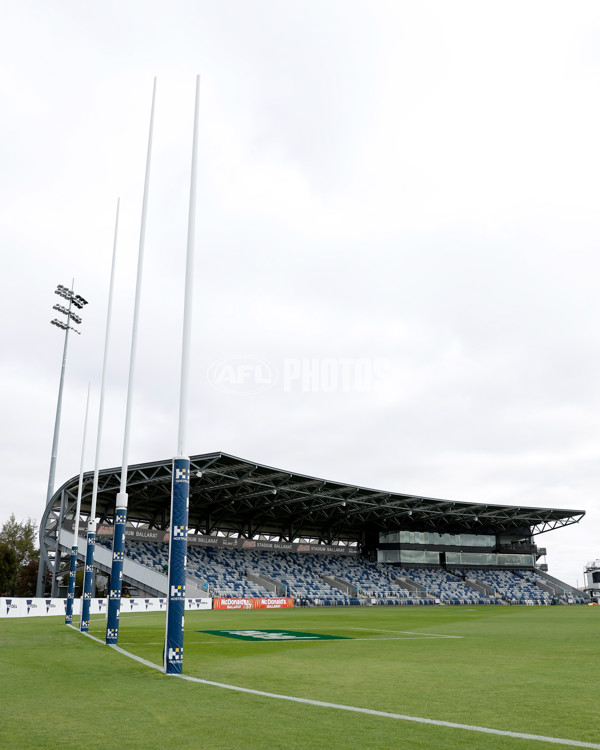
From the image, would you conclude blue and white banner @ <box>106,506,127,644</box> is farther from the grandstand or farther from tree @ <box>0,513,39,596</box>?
tree @ <box>0,513,39,596</box>

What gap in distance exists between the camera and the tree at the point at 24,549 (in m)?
93.8

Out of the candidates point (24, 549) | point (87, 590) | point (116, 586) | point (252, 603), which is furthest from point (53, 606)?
point (24, 549)

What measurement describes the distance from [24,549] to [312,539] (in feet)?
152

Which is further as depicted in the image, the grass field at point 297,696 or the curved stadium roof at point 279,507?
the curved stadium roof at point 279,507

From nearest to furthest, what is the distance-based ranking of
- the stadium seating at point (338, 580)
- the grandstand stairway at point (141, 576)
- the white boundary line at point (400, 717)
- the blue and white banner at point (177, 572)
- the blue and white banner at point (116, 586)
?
1. the white boundary line at point (400, 717)
2. the blue and white banner at point (177, 572)
3. the blue and white banner at point (116, 586)
4. the grandstand stairway at point (141, 576)
5. the stadium seating at point (338, 580)

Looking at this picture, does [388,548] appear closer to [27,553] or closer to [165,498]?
[165,498]

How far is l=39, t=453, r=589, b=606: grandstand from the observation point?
6319 cm

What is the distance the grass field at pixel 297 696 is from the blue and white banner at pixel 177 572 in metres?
0.57

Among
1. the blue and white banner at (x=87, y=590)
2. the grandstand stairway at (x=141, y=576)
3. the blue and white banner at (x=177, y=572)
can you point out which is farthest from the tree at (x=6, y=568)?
the blue and white banner at (x=177, y=572)

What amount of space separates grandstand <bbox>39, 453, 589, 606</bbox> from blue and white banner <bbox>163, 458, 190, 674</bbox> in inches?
1754

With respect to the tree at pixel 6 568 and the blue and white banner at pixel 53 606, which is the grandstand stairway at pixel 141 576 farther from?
the tree at pixel 6 568

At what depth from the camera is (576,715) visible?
8.00 metres

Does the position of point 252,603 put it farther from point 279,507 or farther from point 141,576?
point 279,507

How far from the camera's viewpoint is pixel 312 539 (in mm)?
90438
